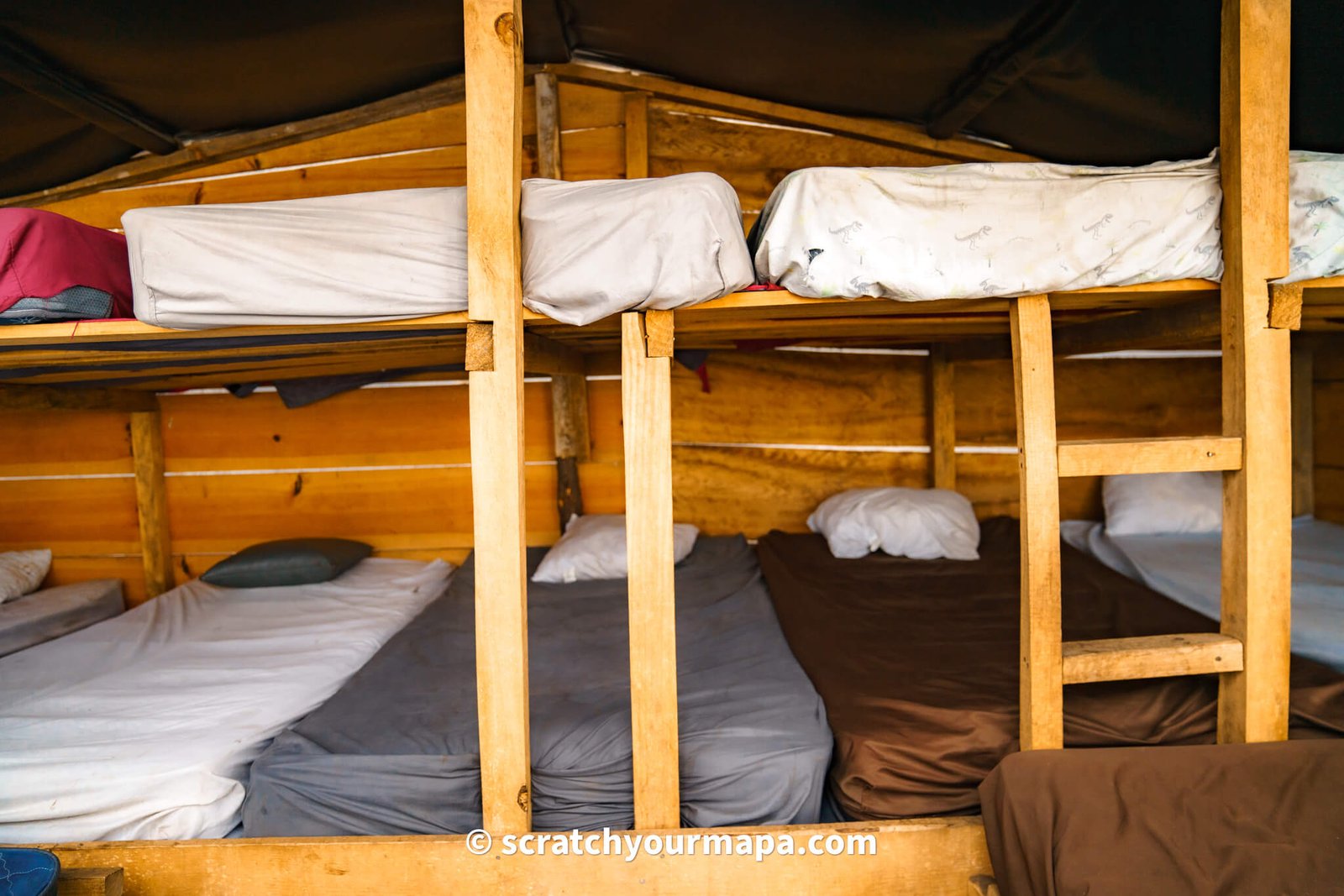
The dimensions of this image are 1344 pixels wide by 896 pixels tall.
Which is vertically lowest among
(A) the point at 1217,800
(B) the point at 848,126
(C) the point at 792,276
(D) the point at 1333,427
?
(A) the point at 1217,800

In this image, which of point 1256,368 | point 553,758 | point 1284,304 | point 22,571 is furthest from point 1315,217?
point 22,571

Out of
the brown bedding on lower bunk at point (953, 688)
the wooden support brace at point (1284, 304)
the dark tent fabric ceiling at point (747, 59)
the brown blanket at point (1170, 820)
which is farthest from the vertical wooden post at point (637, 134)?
the brown blanket at point (1170, 820)

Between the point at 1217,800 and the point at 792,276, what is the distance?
1265 mm

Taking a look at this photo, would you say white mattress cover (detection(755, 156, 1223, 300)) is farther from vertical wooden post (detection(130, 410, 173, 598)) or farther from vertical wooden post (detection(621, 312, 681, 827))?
vertical wooden post (detection(130, 410, 173, 598))

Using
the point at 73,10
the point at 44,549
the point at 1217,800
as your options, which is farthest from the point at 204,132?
the point at 1217,800

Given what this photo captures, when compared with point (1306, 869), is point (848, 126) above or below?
above

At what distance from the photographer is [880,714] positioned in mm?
1634

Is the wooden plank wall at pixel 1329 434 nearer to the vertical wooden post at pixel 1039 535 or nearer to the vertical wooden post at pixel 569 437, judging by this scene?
the vertical wooden post at pixel 1039 535

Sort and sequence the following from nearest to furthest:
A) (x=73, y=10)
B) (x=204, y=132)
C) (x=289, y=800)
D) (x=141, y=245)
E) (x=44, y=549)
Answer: (x=141, y=245) < (x=289, y=800) < (x=73, y=10) < (x=204, y=132) < (x=44, y=549)

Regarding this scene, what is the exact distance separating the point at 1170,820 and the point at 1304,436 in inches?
108

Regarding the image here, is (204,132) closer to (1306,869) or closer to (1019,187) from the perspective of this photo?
(1019,187)

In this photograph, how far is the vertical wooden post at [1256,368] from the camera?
58.9 inches

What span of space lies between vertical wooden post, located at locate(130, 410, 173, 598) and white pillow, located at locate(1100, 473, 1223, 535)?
4.21m

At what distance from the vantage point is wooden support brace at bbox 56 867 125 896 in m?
1.50
